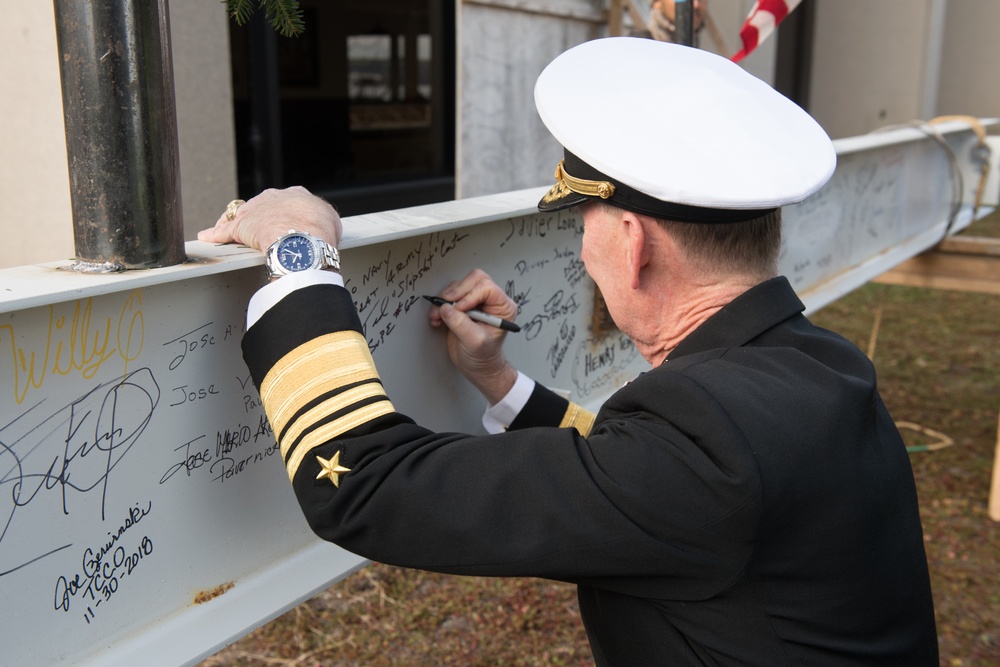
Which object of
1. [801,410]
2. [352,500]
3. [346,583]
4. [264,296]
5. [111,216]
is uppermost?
[111,216]

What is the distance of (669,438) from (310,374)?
48 cm

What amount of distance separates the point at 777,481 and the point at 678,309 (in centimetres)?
36

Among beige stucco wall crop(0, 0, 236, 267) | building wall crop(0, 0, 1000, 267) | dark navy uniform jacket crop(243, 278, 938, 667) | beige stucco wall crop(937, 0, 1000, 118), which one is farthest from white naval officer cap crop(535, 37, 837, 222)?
beige stucco wall crop(937, 0, 1000, 118)

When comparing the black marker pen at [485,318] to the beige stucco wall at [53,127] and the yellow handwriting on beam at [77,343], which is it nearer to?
the yellow handwriting on beam at [77,343]

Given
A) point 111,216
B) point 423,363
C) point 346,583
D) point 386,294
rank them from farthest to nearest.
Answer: point 346,583, point 423,363, point 386,294, point 111,216

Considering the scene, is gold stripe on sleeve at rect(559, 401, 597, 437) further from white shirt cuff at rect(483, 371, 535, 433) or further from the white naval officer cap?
the white naval officer cap

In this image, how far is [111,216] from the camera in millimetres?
1324

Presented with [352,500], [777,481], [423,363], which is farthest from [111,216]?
[777,481]

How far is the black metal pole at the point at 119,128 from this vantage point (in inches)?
50.2

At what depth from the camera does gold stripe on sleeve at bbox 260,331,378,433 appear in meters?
1.32

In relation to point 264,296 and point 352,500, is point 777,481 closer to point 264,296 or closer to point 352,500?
point 352,500

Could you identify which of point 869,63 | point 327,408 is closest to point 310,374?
point 327,408

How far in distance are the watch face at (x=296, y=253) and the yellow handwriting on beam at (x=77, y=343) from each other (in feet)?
0.65

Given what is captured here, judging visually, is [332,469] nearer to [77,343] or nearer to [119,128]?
[77,343]
